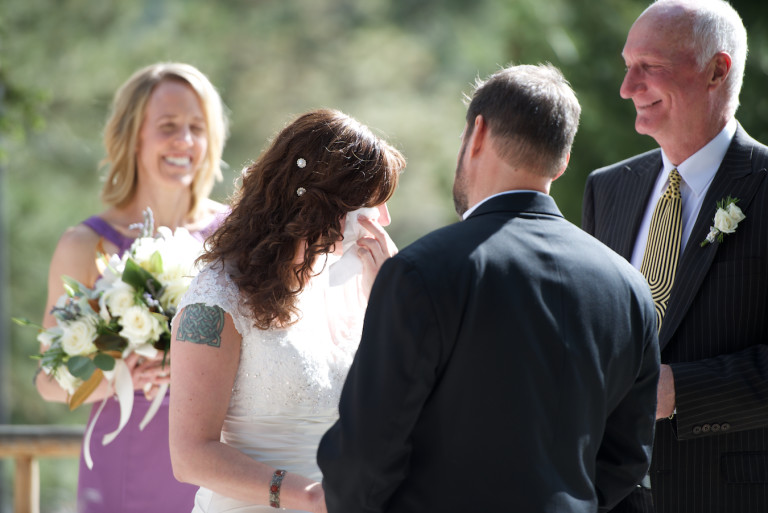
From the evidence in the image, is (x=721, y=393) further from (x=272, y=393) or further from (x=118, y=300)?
(x=118, y=300)

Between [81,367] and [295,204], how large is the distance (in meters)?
1.27

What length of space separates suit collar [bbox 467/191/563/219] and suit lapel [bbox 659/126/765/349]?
1.03 metres

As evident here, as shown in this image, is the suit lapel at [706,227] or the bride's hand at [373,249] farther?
the suit lapel at [706,227]

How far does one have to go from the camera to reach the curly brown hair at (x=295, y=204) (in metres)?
2.54

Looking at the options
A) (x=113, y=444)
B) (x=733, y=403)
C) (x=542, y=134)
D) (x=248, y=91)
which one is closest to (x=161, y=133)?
(x=113, y=444)

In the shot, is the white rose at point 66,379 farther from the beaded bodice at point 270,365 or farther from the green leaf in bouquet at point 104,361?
the beaded bodice at point 270,365

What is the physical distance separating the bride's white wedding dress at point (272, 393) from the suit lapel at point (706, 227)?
3.92 feet

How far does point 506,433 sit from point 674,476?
48.9 inches

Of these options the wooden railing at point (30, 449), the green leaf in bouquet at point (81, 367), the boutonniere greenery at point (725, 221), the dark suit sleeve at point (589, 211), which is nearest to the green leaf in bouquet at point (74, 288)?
the green leaf in bouquet at point (81, 367)

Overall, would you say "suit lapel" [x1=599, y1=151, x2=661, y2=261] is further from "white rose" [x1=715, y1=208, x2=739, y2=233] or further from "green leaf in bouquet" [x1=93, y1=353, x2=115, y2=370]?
"green leaf in bouquet" [x1=93, y1=353, x2=115, y2=370]

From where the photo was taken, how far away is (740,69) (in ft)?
10.7

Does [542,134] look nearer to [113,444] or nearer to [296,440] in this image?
[296,440]

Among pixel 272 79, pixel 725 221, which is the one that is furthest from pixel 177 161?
pixel 272 79

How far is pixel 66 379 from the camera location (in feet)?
11.1
